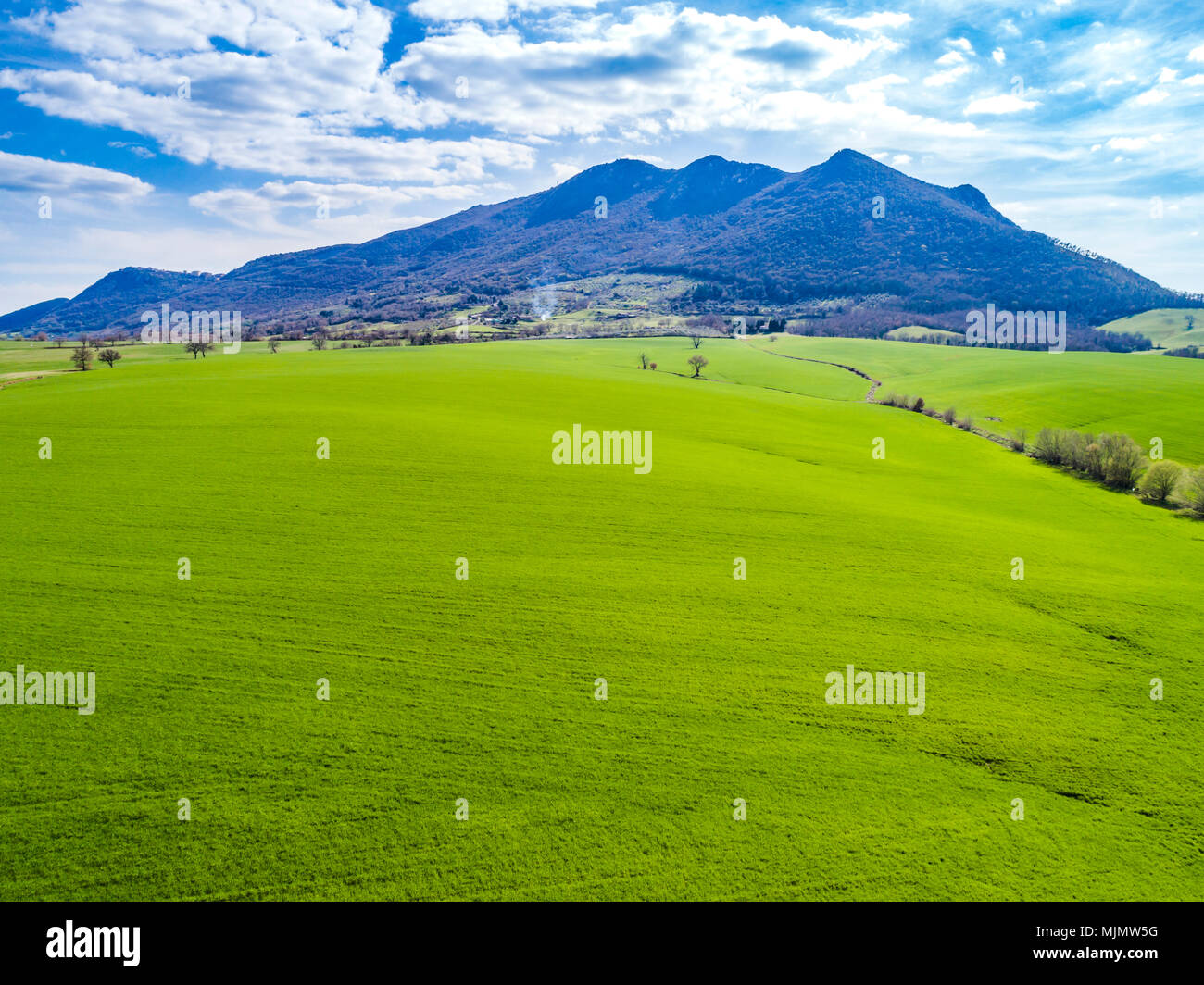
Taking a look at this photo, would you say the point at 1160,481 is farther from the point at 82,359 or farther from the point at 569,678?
the point at 82,359

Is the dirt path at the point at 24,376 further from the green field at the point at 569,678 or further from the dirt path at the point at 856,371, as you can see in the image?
the dirt path at the point at 856,371

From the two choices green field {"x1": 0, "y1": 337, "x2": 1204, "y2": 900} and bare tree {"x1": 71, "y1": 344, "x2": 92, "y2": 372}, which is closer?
green field {"x1": 0, "y1": 337, "x2": 1204, "y2": 900}

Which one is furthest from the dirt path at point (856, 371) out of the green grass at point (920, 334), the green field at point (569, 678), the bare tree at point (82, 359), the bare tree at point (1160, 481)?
the bare tree at point (82, 359)

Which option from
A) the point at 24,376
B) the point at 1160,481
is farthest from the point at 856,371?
the point at 24,376

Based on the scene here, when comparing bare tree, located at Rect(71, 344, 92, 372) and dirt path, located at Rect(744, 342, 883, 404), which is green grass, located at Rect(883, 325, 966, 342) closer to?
dirt path, located at Rect(744, 342, 883, 404)

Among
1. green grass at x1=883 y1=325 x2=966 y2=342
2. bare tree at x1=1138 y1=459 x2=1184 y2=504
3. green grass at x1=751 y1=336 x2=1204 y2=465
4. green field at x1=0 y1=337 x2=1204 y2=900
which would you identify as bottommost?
green field at x1=0 y1=337 x2=1204 y2=900

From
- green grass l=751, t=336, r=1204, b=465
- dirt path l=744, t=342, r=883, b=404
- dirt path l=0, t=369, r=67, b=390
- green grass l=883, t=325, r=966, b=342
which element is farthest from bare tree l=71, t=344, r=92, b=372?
green grass l=883, t=325, r=966, b=342

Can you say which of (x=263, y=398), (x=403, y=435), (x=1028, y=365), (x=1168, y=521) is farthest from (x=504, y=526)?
(x=1028, y=365)

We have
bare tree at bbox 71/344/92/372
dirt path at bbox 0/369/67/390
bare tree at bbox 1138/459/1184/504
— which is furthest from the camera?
bare tree at bbox 71/344/92/372
